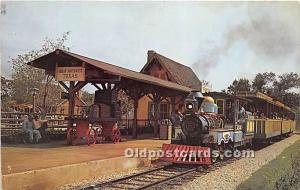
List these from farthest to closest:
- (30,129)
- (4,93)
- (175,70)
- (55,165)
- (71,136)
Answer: (175,70) → (71,136) → (30,129) → (4,93) → (55,165)

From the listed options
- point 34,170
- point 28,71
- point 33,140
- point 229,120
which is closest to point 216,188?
point 34,170

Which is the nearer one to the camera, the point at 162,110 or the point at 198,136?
the point at 198,136

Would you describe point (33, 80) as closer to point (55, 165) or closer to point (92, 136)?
point (92, 136)

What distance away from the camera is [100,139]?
13.0 meters

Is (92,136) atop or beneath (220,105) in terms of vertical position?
beneath

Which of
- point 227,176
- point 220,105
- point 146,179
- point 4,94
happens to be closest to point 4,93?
point 4,94

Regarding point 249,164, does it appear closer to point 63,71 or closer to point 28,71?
point 63,71

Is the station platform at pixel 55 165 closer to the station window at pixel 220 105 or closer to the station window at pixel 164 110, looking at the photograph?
the station window at pixel 220 105

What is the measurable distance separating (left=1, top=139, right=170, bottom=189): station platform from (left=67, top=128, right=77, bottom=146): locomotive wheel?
3.27 feet

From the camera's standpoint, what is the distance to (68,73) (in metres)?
11.0

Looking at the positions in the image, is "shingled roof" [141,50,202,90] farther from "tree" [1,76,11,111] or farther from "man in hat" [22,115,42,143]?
"tree" [1,76,11,111]

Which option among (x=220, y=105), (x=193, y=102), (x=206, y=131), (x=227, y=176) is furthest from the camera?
(x=220, y=105)

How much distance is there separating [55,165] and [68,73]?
4.21 meters

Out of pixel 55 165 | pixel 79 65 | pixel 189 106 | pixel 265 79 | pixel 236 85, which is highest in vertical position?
pixel 79 65
